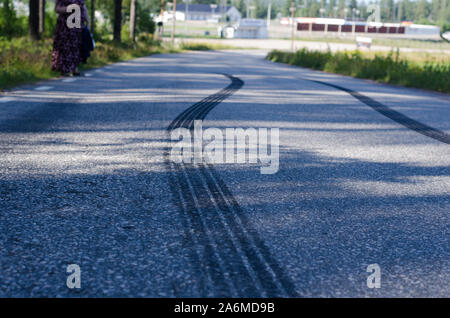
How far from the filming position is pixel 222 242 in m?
2.91

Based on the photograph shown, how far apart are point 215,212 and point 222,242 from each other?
0.54 meters

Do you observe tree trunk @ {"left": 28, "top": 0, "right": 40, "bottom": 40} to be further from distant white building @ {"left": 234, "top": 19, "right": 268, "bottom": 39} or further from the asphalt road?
distant white building @ {"left": 234, "top": 19, "right": 268, "bottom": 39}

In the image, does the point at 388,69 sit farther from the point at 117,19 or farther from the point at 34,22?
the point at 117,19

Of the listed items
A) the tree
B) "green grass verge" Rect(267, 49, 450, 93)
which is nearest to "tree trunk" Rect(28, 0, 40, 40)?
the tree

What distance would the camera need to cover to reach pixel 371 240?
310cm

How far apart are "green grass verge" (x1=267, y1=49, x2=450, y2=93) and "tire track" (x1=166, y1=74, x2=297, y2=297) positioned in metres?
13.6

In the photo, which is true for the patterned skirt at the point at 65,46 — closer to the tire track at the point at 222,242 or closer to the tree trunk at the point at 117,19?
the tire track at the point at 222,242

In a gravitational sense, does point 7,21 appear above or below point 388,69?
above

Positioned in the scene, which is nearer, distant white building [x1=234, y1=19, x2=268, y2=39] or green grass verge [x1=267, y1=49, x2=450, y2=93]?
green grass verge [x1=267, y1=49, x2=450, y2=93]

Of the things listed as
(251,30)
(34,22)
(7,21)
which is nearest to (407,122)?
(34,22)

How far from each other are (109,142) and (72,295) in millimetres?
3402

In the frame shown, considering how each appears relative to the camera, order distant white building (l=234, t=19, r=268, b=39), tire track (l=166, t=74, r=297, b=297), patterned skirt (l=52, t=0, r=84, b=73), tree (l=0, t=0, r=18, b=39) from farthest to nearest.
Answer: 1. distant white building (l=234, t=19, r=268, b=39)
2. tree (l=0, t=0, r=18, b=39)
3. patterned skirt (l=52, t=0, r=84, b=73)
4. tire track (l=166, t=74, r=297, b=297)


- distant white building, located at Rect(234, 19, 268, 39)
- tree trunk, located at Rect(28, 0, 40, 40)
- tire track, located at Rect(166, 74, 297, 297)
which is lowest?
tire track, located at Rect(166, 74, 297, 297)

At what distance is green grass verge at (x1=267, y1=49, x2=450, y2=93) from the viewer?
17.3 metres
